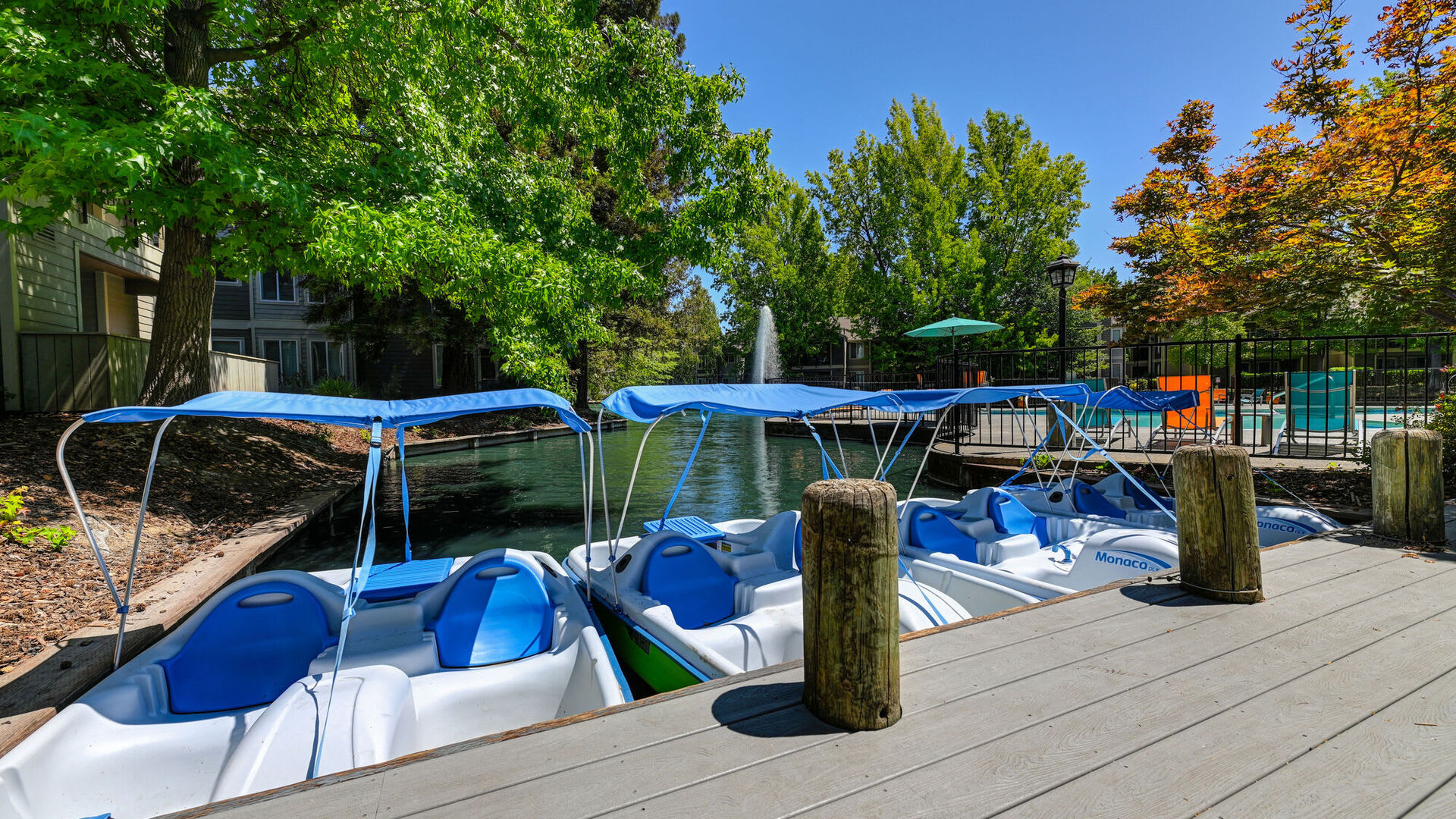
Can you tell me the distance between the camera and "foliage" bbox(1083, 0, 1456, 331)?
699 cm

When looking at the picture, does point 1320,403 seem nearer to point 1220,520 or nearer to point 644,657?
point 1220,520

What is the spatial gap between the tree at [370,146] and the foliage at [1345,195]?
8.52 metres

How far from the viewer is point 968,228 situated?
30.1 metres

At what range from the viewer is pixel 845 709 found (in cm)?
220

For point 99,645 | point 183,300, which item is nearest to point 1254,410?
point 99,645

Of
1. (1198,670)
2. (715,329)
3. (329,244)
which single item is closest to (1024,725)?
(1198,670)

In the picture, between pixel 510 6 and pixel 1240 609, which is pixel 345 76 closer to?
pixel 510 6

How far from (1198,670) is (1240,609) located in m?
1.00

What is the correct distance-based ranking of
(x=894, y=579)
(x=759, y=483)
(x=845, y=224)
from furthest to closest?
(x=845, y=224), (x=759, y=483), (x=894, y=579)

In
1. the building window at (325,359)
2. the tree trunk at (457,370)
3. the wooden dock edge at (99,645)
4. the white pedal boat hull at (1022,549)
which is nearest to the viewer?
the wooden dock edge at (99,645)

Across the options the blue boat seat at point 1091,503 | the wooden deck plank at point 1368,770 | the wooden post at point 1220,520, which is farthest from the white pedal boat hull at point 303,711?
the blue boat seat at point 1091,503

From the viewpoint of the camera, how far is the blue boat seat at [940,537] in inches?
254

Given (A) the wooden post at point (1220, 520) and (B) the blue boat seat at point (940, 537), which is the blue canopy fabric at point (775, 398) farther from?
(A) the wooden post at point (1220, 520)

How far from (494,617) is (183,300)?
30.2 feet
